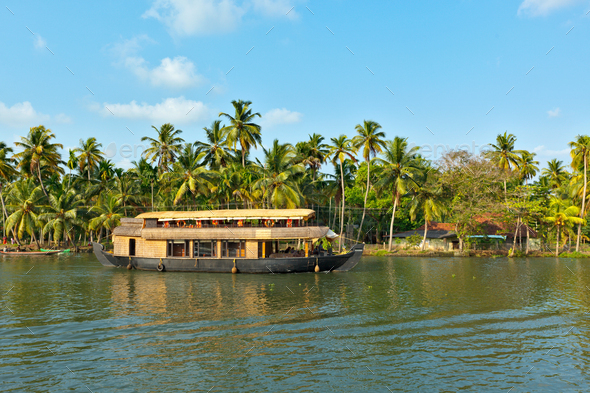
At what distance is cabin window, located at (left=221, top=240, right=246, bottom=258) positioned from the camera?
27.8 metres

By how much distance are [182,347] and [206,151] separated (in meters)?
37.8

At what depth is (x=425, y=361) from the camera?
10.7 meters

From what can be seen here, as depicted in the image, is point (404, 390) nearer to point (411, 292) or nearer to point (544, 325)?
point (544, 325)

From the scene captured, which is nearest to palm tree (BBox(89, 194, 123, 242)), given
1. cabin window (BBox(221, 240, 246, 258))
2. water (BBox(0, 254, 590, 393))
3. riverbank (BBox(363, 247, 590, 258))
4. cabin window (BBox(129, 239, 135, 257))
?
cabin window (BBox(129, 239, 135, 257))

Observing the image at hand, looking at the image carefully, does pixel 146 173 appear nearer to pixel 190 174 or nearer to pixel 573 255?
pixel 190 174

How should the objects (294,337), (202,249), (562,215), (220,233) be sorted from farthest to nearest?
(562,215) → (202,249) → (220,233) → (294,337)

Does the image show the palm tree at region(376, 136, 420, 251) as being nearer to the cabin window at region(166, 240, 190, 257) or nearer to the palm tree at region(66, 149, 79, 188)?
the cabin window at region(166, 240, 190, 257)

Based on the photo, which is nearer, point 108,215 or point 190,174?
point 190,174

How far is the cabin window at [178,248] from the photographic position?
2886 centimetres

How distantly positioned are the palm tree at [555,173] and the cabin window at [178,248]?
5777 cm

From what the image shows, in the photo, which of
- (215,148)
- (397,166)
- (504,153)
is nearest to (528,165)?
(504,153)

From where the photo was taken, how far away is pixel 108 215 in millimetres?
45969

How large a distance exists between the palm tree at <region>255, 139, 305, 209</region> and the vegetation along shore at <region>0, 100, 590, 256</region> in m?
0.10

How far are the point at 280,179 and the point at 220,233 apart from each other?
1158 centimetres
